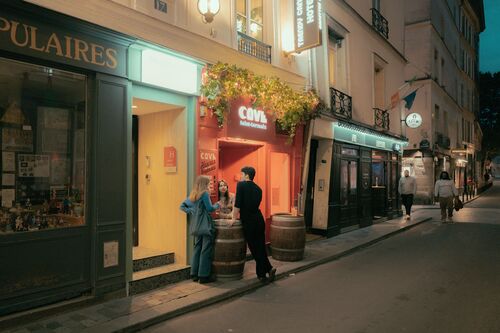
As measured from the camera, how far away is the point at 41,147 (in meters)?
5.18

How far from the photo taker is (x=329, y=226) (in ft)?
37.2

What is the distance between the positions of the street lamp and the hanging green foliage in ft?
2.74

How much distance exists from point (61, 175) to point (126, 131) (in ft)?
3.54

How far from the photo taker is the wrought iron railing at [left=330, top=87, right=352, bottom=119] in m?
11.8

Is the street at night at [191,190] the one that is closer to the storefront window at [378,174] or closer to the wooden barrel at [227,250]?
the wooden barrel at [227,250]

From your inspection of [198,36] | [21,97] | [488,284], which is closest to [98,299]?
[21,97]

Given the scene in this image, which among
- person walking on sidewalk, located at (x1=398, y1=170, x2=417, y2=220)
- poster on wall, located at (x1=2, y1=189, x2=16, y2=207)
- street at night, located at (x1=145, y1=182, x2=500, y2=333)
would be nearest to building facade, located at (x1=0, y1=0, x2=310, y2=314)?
poster on wall, located at (x1=2, y1=189, x2=16, y2=207)

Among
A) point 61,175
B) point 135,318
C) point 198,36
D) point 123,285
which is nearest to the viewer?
point 135,318

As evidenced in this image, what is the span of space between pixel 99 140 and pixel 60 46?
1278mm

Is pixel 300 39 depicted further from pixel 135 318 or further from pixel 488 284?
pixel 135 318

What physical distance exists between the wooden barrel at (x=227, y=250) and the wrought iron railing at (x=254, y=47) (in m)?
3.84

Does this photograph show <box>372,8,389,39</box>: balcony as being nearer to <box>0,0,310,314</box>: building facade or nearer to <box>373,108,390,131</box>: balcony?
<box>373,108,390,131</box>: balcony

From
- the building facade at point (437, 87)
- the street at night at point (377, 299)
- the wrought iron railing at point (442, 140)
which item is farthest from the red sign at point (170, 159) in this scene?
the wrought iron railing at point (442, 140)

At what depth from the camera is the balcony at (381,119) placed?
15.0 meters
